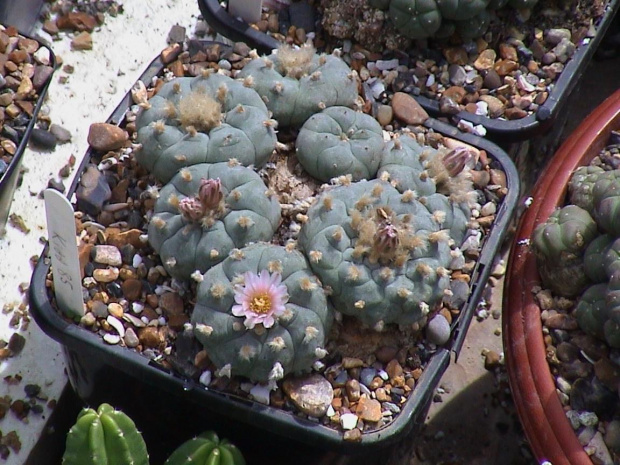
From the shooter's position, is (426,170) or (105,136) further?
(105,136)

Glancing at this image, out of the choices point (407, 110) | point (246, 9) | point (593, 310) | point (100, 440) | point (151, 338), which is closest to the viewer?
point (100, 440)

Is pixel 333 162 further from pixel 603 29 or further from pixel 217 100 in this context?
pixel 603 29

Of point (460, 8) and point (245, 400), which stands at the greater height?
point (460, 8)

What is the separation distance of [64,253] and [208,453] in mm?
544

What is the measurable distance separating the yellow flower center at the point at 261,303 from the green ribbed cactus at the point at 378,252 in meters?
0.16

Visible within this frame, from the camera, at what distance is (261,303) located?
187 centimetres

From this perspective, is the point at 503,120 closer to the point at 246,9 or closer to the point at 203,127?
the point at 246,9

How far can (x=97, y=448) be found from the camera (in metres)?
1.83

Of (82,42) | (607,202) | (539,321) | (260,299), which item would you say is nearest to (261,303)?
(260,299)

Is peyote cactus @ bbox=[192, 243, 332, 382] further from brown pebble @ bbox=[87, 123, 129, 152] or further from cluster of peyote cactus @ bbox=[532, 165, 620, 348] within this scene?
cluster of peyote cactus @ bbox=[532, 165, 620, 348]

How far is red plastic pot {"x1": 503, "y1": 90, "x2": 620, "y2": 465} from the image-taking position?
215 centimetres

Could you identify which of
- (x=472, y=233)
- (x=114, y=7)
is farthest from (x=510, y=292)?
(x=114, y=7)

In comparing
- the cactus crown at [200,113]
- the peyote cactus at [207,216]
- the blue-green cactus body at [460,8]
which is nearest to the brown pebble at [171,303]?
the peyote cactus at [207,216]

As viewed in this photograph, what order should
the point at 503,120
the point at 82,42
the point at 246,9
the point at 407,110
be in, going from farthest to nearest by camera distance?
the point at 82,42, the point at 246,9, the point at 503,120, the point at 407,110
